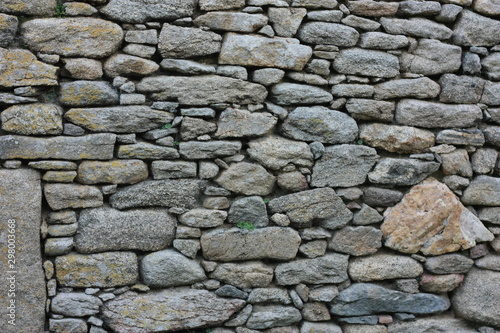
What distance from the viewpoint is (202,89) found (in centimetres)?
318

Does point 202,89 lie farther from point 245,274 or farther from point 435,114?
point 435,114

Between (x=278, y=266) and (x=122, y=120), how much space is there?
5.27 ft

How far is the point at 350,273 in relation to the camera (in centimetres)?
347

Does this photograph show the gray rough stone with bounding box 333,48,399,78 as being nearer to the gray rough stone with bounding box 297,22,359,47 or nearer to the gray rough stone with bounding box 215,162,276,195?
the gray rough stone with bounding box 297,22,359,47

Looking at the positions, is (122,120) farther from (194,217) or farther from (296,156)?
(296,156)

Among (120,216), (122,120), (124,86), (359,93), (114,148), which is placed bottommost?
(120,216)

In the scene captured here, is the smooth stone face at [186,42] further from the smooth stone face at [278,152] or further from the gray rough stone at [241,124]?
the smooth stone face at [278,152]

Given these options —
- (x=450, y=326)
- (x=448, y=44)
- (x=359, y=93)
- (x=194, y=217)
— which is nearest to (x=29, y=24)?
(x=194, y=217)

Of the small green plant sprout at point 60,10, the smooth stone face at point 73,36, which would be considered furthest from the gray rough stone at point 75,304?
the small green plant sprout at point 60,10

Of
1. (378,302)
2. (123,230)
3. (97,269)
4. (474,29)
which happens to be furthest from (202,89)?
(474,29)

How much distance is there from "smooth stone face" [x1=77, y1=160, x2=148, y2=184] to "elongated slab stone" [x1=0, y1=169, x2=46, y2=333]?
31 cm

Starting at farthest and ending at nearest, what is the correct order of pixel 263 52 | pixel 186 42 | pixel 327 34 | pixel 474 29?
pixel 474 29, pixel 327 34, pixel 263 52, pixel 186 42

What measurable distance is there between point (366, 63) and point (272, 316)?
211 cm

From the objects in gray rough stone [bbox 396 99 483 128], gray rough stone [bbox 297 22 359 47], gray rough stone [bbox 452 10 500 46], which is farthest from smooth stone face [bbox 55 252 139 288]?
gray rough stone [bbox 452 10 500 46]
